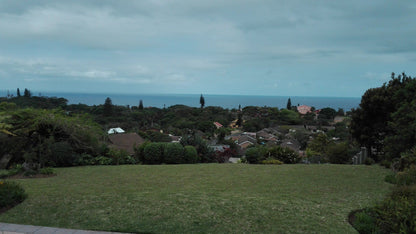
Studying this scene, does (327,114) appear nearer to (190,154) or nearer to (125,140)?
(125,140)

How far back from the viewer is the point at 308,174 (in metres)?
8.75

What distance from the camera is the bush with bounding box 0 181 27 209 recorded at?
5.14 m

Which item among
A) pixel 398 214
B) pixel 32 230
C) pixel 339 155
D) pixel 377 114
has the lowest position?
pixel 339 155

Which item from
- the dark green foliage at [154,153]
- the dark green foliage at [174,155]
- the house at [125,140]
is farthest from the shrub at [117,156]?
the house at [125,140]

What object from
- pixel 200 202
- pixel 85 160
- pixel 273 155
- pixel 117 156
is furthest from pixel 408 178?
pixel 85 160

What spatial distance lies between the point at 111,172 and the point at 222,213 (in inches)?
221

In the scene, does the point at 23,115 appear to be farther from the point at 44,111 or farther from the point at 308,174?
the point at 308,174

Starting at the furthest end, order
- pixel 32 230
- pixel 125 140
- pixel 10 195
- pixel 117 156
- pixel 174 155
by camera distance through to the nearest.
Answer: pixel 125 140 → pixel 174 155 → pixel 117 156 → pixel 10 195 → pixel 32 230

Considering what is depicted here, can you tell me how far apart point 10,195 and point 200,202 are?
3.58 m

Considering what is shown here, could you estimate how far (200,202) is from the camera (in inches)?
210

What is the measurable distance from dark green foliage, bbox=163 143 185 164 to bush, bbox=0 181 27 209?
21.7 feet

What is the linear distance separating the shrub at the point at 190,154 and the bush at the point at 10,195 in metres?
7.00

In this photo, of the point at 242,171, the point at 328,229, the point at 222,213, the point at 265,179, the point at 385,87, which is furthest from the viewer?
the point at 385,87

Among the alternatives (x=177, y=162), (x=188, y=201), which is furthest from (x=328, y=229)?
(x=177, y=162)
